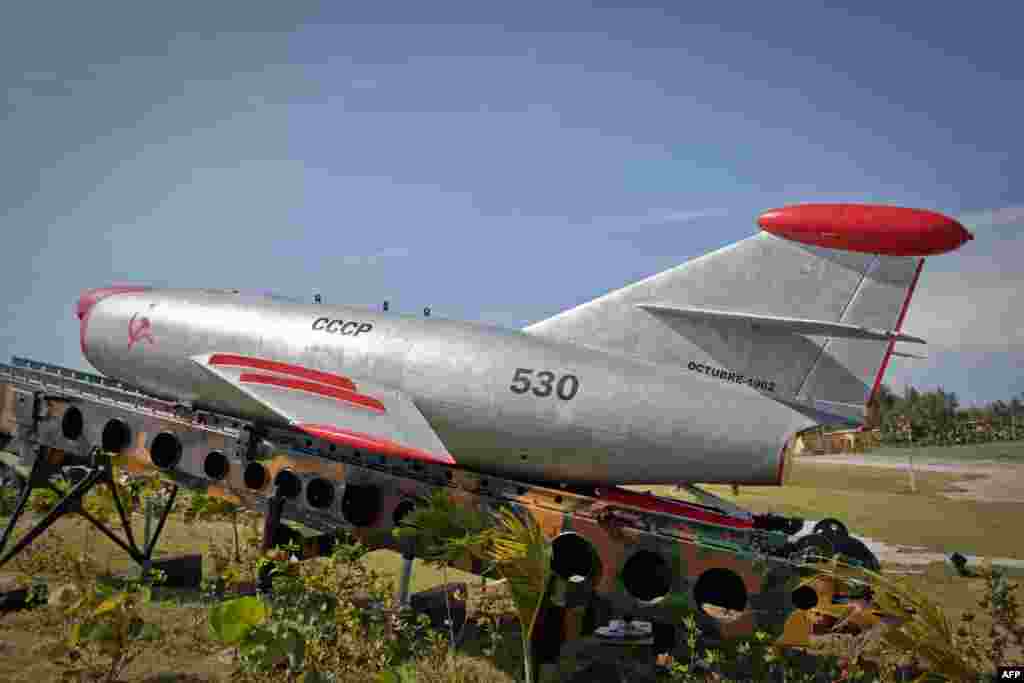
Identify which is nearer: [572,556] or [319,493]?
[572,556]

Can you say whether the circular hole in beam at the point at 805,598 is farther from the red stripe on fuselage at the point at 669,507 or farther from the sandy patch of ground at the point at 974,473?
the sandy patch of ground at the point at 974,473

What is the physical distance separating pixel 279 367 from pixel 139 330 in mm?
3302

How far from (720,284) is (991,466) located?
79.6 ft

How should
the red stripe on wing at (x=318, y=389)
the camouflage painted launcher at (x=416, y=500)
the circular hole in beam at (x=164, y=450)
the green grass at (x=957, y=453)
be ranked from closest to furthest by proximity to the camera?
the camouflage painted launcher at (x=416, y=500) → the red stripe on wing at (x=318, y=389) → the circular hole in beam at (x=164, y=450) → the green grass at (x=957, y=453)

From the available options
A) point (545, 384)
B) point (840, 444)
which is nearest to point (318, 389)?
point (545, 384)

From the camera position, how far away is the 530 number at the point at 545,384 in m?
7.72

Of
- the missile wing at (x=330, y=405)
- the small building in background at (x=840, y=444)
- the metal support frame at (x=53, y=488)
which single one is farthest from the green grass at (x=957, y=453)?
the metal support frame at (x=53, y=488)

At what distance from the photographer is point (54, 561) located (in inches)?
445

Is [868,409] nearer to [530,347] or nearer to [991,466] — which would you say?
[530,347]

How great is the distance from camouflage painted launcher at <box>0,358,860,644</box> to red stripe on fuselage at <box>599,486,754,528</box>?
0.08 ft

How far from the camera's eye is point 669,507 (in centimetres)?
771

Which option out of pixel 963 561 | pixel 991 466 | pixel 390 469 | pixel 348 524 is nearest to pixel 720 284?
pixel 390 469

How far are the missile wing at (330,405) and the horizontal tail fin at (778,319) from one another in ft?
7.70

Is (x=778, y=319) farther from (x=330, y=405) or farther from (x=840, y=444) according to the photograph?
(x=840, y=444)
